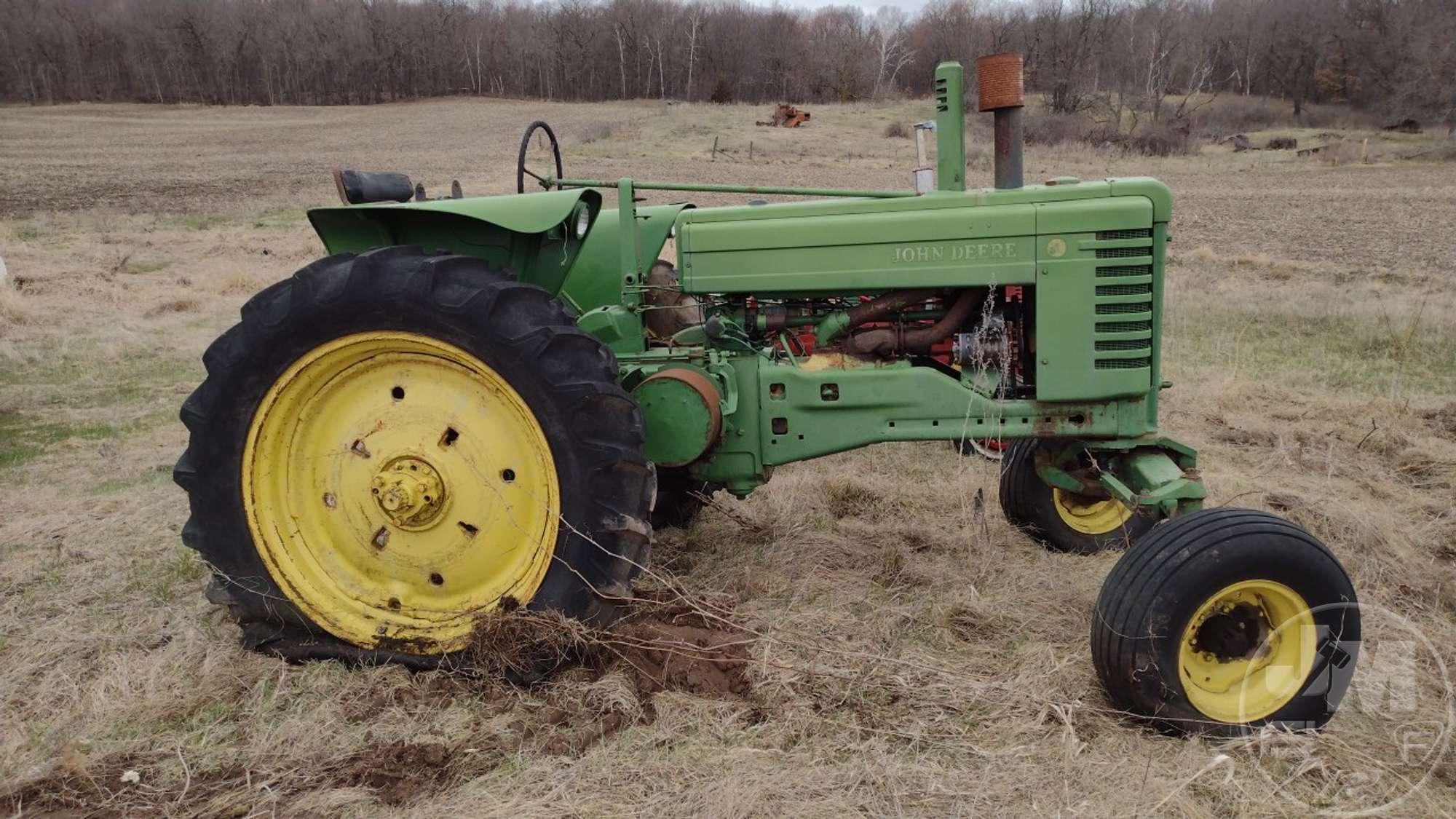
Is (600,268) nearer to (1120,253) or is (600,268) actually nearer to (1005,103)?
(1005,103)

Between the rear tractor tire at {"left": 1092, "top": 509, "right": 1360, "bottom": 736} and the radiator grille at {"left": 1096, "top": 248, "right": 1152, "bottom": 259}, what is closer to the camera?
the rear tractor tire at {"left": 1092, "top": 509, "right": 1360, "bottom": 736}

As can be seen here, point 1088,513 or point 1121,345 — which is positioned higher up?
point 1121,345

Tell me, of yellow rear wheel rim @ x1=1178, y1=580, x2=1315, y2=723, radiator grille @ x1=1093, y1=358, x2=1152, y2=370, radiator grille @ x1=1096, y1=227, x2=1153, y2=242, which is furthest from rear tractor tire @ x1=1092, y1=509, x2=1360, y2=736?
radiator grille @ x1=1096, y1=227, x2=1153, y2=242

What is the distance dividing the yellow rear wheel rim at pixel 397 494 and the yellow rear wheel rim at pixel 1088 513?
2253mm

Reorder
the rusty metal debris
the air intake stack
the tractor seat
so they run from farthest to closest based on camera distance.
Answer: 1. the rusty metal debris
2. the tractor seat
3. the air intake stack

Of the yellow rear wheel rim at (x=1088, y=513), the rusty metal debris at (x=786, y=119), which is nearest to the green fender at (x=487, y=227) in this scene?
the yellow rear wheel rim at (x=1088, y=513)

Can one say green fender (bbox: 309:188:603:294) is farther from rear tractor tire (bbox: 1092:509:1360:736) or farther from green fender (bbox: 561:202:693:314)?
rear tractor tire (bbox: 1092:509:1360:736)

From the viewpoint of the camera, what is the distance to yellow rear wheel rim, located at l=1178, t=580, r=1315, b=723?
265cm

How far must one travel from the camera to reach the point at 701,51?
58875mm

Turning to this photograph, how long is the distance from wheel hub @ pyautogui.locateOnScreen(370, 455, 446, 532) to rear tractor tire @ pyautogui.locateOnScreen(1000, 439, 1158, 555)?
93.2 inches

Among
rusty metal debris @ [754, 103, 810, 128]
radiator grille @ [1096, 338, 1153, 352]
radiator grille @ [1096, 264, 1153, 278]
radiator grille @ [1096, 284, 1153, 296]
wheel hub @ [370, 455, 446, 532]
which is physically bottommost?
wheel hub @ [370, 455, 446, 532]

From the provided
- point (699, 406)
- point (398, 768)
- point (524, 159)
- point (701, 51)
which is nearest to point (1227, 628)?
point (699, 406)

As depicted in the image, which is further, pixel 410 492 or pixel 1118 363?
pixel 1118 363

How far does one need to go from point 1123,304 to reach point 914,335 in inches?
26.5
